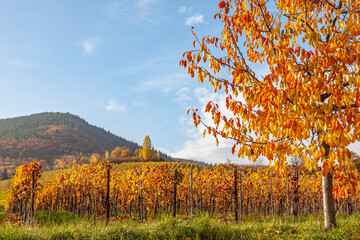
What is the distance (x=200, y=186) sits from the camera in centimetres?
2012

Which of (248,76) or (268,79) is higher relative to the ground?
(248,76)

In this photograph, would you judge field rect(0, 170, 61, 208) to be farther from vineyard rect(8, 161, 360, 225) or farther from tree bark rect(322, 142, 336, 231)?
tree bark rect(322, 142, 336, 231)

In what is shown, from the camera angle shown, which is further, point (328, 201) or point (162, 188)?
point (162, 188)

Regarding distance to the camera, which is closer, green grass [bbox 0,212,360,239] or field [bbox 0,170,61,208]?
green grass [bbox 0,212,360,239]


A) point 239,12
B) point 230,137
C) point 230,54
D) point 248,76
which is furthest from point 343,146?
point 239,12

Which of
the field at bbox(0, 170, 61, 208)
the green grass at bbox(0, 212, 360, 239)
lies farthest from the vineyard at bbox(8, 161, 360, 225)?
the field at bbox(0, 170, 61, 208)

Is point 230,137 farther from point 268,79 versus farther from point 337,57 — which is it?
point 337,57

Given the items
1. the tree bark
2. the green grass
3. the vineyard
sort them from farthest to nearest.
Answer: the vineyard < the tree bark < the green grass

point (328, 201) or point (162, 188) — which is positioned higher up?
point (328, 201)

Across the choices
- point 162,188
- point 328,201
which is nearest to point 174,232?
point 328,201

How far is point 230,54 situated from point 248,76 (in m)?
0.58

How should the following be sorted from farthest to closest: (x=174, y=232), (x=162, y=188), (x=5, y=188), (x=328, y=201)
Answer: (x=5, y=188) < (x=162, y=188) < (x=328, y=201) < (x=174, y=232)

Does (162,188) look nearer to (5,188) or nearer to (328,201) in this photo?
(328,201)

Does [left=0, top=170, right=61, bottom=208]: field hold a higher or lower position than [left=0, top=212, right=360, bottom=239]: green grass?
lower
